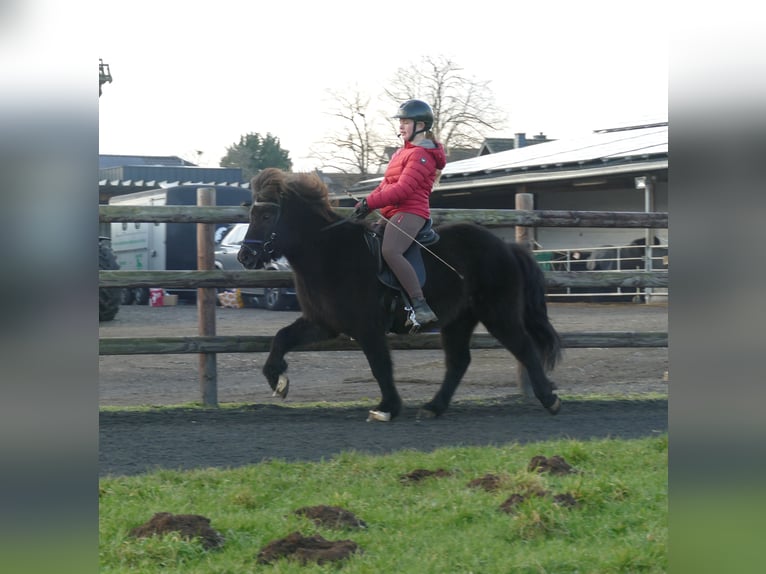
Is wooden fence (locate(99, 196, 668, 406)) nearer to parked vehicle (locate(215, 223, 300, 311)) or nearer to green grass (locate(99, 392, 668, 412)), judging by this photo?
green grass (locate(99, 392, 668, 412))

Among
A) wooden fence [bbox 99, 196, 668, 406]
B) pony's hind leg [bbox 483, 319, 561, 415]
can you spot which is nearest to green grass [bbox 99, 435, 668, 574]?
pony's hind leg [bbox 483, 319, 561, 415]

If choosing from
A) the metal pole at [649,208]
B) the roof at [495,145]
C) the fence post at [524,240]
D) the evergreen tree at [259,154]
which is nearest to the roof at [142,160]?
the evergreen tree at [259,154]

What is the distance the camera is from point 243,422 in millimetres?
7449

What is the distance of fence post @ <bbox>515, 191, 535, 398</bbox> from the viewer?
360 inches

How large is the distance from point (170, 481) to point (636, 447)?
3.07 m

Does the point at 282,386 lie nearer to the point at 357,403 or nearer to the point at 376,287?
the point at 376,287

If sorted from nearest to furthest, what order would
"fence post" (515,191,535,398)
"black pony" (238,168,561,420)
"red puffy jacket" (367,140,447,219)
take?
"red puffy jacket" (367,140,447,219) < "black pony" (238,168,561,420) < "fence post" (515,191,535,398)

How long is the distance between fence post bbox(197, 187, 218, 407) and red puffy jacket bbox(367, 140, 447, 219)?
190 centimetres

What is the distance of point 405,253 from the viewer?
24.8ft

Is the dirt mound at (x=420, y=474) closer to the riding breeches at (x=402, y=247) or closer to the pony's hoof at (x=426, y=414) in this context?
the riding breeches at (x=402, y=247)

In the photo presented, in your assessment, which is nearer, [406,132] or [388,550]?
[388,550]

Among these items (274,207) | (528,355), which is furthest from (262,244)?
(528,355)
